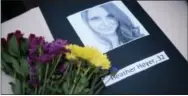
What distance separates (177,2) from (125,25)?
0.27 m

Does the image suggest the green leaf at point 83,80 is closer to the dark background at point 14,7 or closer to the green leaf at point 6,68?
the green leaf at point 6,68

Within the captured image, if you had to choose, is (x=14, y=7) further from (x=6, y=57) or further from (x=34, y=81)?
(x=34, y=81)

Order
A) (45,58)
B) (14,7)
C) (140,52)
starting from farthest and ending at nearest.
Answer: (14,7) → (140,52) → (45,58)

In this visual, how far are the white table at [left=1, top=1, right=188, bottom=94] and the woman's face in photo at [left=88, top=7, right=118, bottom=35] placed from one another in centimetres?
15

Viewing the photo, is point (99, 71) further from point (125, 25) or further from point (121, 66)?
point (125, 25)

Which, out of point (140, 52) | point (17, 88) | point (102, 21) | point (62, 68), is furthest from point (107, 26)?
point (17, 88)

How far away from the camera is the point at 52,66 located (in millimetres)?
683

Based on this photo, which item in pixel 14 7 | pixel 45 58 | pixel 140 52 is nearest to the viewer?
pixel 45 58

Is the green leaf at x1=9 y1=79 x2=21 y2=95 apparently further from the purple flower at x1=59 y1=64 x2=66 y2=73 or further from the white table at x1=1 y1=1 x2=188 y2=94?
the white table at x1=1 y1=1 x2=188 y2=94

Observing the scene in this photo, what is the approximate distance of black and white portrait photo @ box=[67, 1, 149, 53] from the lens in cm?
84

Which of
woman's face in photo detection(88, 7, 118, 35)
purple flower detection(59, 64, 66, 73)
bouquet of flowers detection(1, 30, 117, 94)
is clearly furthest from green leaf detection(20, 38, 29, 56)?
woman's face in photo detection(88, 7, 118, 35)

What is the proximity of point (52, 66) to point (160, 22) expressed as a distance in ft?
1.45

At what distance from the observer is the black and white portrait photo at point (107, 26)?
84cm

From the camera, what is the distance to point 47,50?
26.5 inches
